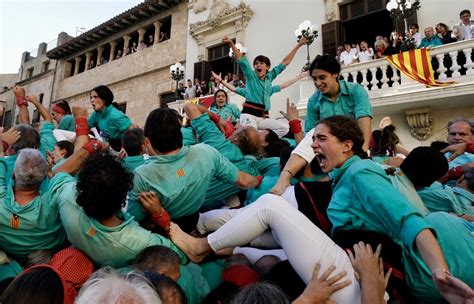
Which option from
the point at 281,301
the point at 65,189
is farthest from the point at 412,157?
the point at 65,189

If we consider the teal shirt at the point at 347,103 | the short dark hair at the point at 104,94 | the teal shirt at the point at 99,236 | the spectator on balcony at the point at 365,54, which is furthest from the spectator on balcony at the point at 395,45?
the teal shirt at the point at 99,236

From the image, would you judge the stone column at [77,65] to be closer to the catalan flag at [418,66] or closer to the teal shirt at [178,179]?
the catalan flag at [418,66]

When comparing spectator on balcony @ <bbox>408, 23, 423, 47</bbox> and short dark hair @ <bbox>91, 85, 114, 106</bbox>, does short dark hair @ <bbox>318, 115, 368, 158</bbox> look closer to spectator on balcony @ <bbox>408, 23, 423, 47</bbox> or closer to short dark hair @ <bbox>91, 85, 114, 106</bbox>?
short dark hair @ <bbox>91, 85, 114, 106</bbox>

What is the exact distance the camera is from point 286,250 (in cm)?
198

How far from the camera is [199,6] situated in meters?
15.5

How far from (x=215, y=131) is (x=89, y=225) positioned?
1.64 metres

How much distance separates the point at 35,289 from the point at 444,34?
34.1ft

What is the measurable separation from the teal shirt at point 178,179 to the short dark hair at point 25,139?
1568mm

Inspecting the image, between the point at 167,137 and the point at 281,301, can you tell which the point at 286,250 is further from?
the point at 167,137

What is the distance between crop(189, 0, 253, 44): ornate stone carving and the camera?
13.9 m

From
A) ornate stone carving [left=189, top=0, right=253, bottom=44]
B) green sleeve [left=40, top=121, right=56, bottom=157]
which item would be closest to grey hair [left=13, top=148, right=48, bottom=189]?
green sleeve [left=40, top=121, right=56, bottom=157]

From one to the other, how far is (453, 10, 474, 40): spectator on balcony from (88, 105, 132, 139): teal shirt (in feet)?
27.2

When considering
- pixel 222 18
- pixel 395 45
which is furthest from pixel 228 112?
pixel 222 18

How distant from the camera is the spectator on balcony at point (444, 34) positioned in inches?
350
